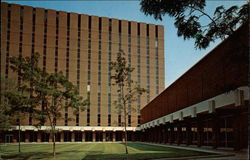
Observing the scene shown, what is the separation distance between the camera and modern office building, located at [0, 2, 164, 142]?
73.0 meters

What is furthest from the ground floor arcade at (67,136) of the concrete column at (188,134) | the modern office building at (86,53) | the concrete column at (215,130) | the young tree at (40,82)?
the young tree at (40,82)

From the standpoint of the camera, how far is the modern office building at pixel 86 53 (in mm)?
73000

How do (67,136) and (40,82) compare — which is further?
(67,136)

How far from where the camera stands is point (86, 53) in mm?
78438

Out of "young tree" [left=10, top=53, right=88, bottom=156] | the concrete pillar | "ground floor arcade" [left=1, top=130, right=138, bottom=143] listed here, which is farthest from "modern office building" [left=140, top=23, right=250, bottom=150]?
"ground floor arcade" [left=1, top=130, right=138, bottom=143]

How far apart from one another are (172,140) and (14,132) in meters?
42.9

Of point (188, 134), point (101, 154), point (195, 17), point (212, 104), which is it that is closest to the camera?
point (195, 17)

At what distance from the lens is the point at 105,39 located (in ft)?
266

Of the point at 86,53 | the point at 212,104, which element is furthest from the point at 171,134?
the point at 86,53

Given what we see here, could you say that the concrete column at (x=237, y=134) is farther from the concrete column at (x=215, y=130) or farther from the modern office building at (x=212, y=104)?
the concrete column at (x=215, y=130)

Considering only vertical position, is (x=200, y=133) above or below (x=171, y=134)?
above

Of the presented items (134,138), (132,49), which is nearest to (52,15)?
(132,49)

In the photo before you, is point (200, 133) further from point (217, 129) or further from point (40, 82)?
point (40, 82)

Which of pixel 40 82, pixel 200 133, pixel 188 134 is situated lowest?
pixel 188 134
